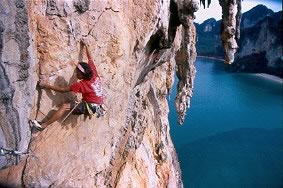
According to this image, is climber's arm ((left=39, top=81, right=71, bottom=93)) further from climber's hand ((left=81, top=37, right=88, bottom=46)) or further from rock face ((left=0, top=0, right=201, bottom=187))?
climber's hand ((left=81, top=37, right=88, bottom=46))

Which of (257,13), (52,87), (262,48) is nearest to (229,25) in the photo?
(52,87)

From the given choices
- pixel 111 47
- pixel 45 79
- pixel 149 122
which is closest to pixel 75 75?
pixel 45 79

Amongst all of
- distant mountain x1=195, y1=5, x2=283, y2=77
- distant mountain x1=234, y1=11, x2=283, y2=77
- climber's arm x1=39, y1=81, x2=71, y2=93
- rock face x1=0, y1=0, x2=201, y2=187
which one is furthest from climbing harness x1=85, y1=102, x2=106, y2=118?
distant mountain x1=195, y1=5, x2=283, y2=77

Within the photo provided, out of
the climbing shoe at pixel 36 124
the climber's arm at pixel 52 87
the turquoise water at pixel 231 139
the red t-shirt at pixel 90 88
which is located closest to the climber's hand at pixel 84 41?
the red t-shirt at pixel 90 88

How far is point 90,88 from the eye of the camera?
4312mm

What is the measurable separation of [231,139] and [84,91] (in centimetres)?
2249

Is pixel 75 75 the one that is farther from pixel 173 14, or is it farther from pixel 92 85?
pixel 173 14

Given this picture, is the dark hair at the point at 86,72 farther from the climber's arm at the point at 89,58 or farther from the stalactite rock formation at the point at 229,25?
the stalactite rock formation at the point at 229,25

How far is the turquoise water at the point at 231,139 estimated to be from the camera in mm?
18766

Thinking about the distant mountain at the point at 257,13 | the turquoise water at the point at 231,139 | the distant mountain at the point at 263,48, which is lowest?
the turquoise water at the point at 231,139

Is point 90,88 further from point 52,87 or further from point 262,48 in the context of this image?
point 262,48

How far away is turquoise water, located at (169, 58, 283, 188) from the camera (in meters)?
18.8

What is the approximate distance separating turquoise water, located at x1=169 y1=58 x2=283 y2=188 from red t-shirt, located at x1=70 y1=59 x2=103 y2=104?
47.4 ft

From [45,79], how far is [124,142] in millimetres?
2388
